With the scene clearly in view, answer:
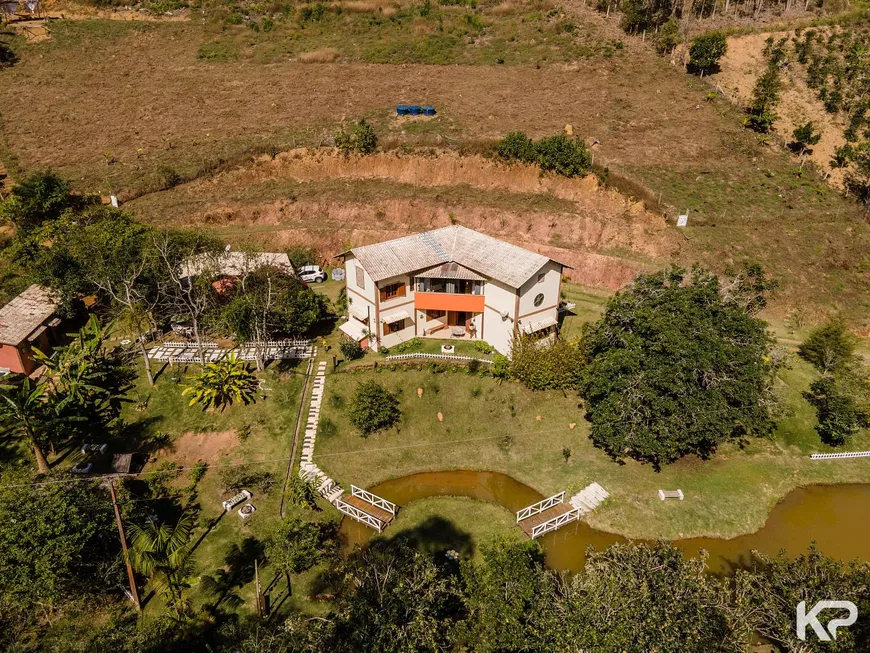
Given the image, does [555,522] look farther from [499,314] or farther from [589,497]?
[499,314]

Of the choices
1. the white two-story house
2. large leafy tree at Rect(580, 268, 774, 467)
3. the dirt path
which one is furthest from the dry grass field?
large leafy tree at Rect(580, 268, 774, 467)

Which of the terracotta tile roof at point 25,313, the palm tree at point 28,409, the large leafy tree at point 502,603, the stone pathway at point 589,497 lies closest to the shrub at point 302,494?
the large leafy tree at point 502,603

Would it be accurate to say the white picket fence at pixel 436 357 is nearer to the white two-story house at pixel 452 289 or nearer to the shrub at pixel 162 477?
the white two-story house at pixel 452 289

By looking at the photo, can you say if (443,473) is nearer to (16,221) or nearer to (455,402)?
(455,402)

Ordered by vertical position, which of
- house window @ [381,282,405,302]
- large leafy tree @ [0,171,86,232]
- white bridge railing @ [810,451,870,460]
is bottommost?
white bridge railing @ [810,451,870,460]

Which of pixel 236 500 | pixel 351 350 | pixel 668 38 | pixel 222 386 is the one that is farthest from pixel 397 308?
pixel 668 38

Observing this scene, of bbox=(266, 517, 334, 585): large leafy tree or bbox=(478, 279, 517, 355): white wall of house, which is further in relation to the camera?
bbox=(478, 279, 517, 355): white wall of house

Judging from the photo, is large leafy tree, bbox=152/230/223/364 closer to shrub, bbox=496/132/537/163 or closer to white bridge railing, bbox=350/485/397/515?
white bridge railing, bbox=350/485/397/515
